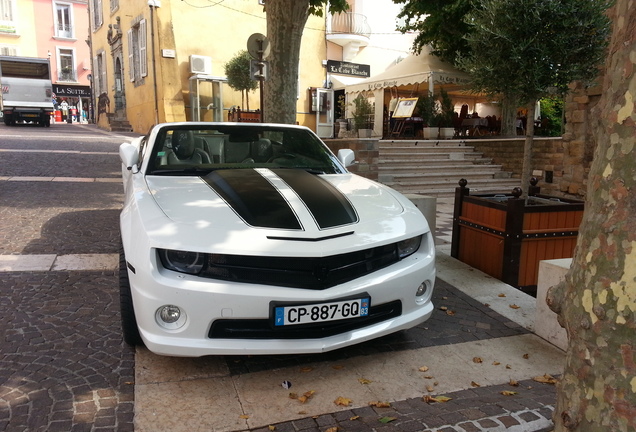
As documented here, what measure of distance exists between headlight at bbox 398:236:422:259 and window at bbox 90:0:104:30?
31.2m

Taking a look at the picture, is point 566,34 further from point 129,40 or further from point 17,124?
point 17,124

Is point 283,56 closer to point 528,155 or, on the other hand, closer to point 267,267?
point 528,155

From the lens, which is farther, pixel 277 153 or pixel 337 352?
pixel 277 153

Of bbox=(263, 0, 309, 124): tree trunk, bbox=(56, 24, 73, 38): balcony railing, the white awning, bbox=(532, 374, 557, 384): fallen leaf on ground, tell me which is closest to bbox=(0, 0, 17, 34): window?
bbox=(56, 24, 73, 38): balcony railing

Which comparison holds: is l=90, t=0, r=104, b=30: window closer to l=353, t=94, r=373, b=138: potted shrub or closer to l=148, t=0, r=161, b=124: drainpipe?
l=148, t=0, r=161, b=124: drainpipe

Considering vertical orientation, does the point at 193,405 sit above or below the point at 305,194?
below

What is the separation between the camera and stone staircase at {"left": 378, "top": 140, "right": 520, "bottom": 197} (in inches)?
414

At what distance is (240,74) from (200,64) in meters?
2.04

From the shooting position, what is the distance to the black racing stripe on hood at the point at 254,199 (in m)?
2.76

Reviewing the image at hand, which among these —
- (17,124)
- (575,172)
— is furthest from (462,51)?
(17,124)

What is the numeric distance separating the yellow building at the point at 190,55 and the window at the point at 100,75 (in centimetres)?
603

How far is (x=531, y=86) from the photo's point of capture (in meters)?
5.36

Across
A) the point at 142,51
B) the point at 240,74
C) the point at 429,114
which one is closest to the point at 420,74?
the point at 429,114

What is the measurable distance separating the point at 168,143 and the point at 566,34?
4225 mm
